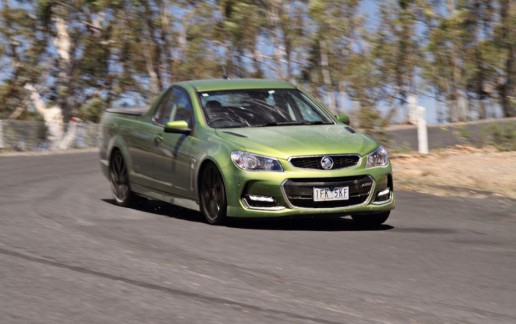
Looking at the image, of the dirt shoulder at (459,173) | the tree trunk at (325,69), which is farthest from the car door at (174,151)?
the tree trunk at (325,69)

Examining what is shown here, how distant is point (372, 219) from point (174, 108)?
107 inches

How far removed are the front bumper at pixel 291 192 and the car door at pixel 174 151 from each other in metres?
0.98

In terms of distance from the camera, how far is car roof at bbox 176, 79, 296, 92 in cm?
1328

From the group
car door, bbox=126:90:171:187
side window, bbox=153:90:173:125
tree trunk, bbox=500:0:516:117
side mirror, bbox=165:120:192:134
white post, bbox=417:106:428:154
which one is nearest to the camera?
side mirror, bbox=165:120:192:134

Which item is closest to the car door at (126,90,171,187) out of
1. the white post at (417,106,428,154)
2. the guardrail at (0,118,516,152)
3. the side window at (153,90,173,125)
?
the side window at (153,90,173,125)

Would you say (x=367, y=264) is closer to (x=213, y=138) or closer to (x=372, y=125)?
(x=213, y=138)

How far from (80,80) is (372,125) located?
27905mm

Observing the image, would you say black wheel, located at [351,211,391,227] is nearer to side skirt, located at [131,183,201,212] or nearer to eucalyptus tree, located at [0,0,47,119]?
side skirt, located at [131,183,201,212]

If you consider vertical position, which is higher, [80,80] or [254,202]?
[254,202]

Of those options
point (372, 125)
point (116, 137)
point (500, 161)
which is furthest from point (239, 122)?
point (372, 125)

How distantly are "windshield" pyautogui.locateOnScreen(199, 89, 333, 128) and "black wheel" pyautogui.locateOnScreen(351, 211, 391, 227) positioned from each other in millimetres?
1240

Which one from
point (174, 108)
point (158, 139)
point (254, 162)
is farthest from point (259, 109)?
point (254, 162)

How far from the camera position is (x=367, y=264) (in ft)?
30.1

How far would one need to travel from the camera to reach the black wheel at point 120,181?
1418 cm
